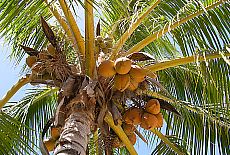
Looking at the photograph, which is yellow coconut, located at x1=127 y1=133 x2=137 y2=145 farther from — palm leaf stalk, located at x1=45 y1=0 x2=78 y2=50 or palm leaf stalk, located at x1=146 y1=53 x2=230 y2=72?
palm leaf stalk, located at x1=45 y1=0 x2=78 y2=50

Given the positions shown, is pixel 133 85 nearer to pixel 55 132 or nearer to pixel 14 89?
pixel 55 132

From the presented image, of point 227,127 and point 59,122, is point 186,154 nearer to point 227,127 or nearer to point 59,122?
point 227,127

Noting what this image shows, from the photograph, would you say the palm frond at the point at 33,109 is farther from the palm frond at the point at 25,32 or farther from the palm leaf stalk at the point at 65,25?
the palm leaf stalk at the point at 65,25

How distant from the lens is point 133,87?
341cm

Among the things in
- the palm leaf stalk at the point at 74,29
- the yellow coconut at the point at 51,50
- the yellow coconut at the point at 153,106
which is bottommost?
the yellow coconut at the point at 153,106

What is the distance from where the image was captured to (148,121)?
350cm

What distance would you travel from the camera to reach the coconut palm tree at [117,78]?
3.25 metres

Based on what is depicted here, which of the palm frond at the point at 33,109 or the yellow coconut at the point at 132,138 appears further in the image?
the palm frond at the point at 33,109

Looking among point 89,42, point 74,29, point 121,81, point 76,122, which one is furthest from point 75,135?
point 74,29

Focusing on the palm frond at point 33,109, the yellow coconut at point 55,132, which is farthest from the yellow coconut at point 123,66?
the palm frond at point 33,109

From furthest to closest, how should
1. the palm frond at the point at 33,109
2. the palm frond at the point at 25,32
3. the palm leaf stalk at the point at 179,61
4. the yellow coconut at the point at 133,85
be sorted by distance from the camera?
the palm frond at the point at 33,109 → the palm frond at the point at 25,32 → the palm leaf stalk at the point at 179,61 → the yellow coconut at the point at 133,85

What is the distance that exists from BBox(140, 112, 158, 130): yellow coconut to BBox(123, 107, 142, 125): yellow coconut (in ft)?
0.11

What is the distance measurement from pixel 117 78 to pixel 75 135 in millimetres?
619

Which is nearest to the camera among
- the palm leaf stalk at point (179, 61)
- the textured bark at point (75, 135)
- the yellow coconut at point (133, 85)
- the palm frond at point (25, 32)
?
the textured bark at point (75, 135)
